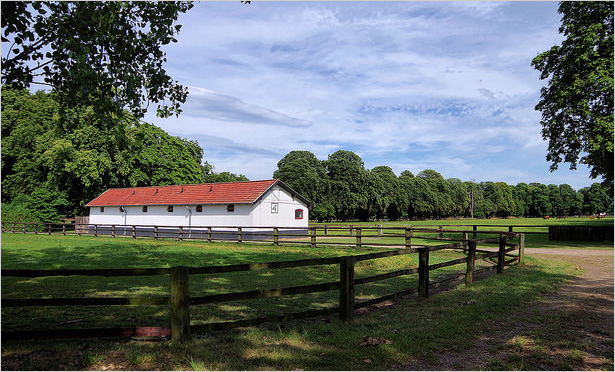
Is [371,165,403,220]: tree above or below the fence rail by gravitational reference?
above

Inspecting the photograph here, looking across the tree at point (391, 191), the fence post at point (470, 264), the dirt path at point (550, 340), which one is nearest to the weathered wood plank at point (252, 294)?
the dirt path at point (550, 340)

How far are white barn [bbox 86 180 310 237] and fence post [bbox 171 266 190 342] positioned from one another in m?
25.1

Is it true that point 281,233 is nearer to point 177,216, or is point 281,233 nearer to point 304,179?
point 177,216

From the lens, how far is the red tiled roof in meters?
33.5

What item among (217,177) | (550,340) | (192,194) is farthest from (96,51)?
(217,177)

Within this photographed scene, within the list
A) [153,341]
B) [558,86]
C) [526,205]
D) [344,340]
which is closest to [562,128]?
[558,86]

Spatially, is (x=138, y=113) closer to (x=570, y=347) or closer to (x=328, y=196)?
(x=570, y=347)

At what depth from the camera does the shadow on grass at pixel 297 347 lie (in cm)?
459

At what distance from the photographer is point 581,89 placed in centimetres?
2330

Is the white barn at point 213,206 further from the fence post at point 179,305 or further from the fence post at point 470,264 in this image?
the fence post at point 179,305

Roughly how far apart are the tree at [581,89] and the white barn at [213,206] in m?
20.5

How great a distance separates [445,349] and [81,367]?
439cm

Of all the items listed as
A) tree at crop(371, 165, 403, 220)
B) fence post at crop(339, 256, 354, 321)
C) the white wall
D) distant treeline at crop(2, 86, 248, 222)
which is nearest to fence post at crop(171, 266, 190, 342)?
fence post at crop(339, 256, 354, 321)

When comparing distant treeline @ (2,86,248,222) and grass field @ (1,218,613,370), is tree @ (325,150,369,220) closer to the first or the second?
distant treeline @ (2,86,248,222)
